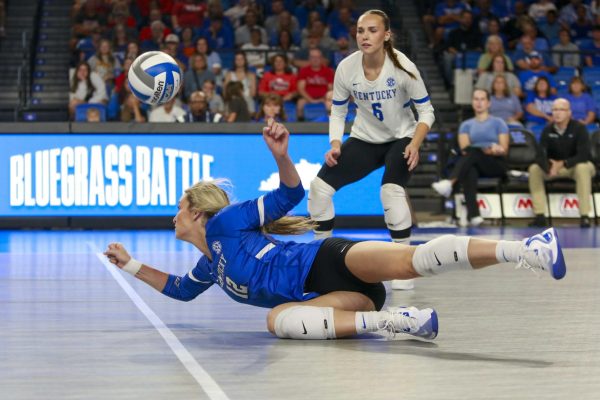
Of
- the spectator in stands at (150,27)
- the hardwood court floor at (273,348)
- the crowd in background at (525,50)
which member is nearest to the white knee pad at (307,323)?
the hardwood court floor at (273,348)

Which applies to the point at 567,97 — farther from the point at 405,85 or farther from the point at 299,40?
the point at 405,85

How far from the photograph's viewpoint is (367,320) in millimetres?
5660

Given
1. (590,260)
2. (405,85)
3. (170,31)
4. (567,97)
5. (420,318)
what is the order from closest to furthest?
1. (420,318)
2. (405,85)
3. (590,260)
4. (567,97)
5. (170,31)

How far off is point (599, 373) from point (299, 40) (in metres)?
16.2

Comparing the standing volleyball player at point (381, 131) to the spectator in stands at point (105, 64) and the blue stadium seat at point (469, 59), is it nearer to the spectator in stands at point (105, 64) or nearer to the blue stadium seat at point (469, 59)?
the spectator in stands at point (105, 64)

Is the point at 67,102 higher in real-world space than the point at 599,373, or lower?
higher

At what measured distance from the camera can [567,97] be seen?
60.2ft

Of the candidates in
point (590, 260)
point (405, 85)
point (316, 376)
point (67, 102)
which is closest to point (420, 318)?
point (316, 376)

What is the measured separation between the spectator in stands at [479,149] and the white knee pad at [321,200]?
291 inches

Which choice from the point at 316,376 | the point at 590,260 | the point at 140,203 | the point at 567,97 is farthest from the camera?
the point at 567,97

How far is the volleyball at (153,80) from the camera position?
879 centimetres

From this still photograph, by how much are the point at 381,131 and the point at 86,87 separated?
10.0 meters

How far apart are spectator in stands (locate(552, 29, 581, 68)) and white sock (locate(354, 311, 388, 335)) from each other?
1594cm

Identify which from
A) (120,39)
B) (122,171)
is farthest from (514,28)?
(122,171)
